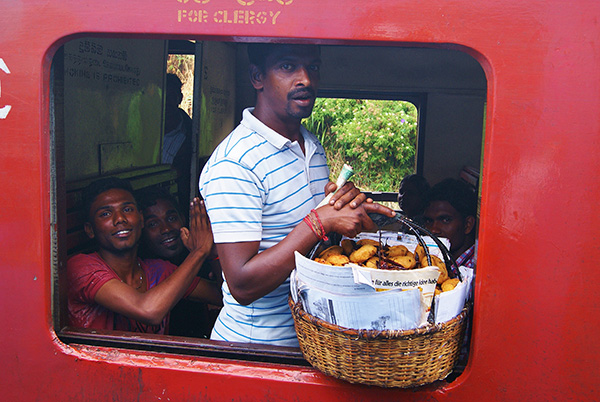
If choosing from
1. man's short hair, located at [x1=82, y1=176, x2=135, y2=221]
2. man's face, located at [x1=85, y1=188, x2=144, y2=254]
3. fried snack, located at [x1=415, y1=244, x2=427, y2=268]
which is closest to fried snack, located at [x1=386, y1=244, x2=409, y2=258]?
fried snack, located at [x1=415, y1=244, x2=427, y2=268]

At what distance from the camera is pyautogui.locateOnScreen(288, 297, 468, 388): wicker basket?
1.37 meters

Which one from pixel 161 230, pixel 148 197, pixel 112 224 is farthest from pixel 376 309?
pixel 148 197

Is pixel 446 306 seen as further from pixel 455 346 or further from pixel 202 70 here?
pixel 202 70

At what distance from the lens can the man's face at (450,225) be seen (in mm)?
2846

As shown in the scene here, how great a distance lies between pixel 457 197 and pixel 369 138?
8112 mm

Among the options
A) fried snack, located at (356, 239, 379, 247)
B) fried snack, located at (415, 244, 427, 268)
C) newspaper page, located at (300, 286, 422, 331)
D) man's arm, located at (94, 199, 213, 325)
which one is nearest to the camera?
newspaper page, located at (300, 286, 422, 331)

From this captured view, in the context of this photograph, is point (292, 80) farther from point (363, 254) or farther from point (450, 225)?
point (450, 225)

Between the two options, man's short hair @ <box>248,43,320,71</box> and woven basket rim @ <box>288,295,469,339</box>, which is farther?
man's short hair @ <box>248,43,320,71</box>

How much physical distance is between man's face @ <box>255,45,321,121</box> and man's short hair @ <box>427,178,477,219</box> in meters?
1.34

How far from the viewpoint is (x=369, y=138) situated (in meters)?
10.9

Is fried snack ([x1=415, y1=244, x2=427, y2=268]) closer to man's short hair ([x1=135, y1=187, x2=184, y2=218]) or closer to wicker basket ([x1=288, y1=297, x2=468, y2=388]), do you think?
wicker basket ([x1=288, y1=297, x2=468, y2=388])

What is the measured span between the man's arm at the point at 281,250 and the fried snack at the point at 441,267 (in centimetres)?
21

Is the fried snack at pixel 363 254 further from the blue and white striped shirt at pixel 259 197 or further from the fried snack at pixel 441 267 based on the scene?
the blue and white striped shirt at pixel 259 197

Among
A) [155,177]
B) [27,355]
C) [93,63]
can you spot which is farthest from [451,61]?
[27,355]
